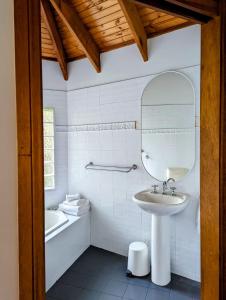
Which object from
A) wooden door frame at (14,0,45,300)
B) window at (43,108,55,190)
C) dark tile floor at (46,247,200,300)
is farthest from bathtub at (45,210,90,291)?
wooden door frame at (14,0,45,300)

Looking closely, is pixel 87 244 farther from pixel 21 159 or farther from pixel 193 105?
pixel 21 159

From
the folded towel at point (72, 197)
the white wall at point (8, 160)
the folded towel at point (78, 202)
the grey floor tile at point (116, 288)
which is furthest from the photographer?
the folded towel at point (72, 197)

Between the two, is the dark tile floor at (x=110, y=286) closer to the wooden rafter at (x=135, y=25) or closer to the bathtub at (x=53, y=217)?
the bathtub at (x=53, y=217)

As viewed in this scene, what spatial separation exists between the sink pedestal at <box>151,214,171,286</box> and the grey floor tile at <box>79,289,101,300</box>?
2.04 feet

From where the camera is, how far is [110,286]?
2328mm

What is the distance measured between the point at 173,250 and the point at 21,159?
231 centimetres

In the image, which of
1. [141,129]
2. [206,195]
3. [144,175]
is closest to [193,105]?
[141,129]

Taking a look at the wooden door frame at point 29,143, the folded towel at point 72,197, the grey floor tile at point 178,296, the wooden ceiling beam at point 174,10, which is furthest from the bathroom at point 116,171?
the wooden door frame at point 29,143

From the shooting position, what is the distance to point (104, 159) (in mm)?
3047

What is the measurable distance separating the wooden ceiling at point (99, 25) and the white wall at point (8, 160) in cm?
173

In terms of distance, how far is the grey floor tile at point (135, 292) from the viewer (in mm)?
2172

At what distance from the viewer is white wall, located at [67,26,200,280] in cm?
237

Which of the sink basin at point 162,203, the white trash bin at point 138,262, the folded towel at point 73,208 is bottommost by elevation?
the white trash bin at point 138,262

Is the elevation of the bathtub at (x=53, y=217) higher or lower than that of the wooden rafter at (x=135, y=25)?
lower
